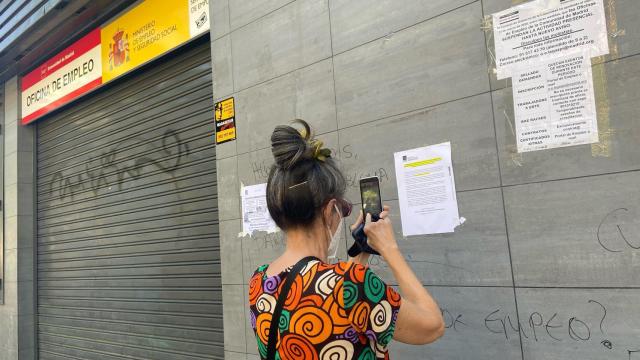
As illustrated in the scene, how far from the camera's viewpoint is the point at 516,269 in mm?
2535

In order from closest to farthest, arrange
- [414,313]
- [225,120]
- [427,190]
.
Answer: [414,313]
[427,190]
[225,120]

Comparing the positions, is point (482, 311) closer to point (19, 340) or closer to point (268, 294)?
point (268, 294)

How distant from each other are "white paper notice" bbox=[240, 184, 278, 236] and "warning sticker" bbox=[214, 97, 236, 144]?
53 cm

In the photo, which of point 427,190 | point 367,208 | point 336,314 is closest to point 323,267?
point 336,314

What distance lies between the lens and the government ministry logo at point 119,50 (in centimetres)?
584

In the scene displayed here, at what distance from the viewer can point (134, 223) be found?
579 centimetres

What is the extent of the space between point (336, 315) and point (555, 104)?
63.6 inches

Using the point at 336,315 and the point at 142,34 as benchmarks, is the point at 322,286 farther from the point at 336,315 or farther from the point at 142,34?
the point at 142,34

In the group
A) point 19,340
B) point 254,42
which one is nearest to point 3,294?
point 19,340

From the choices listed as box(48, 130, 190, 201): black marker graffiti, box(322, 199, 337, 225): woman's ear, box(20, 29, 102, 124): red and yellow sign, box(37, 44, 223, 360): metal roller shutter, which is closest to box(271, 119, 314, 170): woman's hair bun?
box(322, 199, 337, 225): woman's ear

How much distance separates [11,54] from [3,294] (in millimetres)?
3767

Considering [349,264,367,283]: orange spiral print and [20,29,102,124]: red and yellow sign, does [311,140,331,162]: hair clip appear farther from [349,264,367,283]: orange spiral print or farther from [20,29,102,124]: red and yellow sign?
[20,29,102,124]: red and yellow sign

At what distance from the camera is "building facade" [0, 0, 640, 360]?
232cm

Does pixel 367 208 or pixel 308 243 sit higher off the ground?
pixel 367 208
